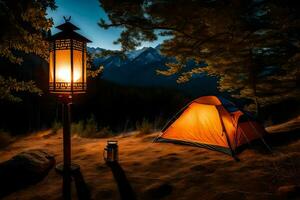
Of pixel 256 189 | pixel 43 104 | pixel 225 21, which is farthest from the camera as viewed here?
pixel 43 104

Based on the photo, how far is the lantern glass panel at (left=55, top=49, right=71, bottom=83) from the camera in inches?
197

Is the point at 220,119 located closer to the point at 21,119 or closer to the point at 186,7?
the point at 186,7

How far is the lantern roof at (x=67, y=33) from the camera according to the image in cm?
499

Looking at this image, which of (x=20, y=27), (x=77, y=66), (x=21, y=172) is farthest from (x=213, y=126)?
(x=20, y=27)

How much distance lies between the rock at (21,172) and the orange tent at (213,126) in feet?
12.4

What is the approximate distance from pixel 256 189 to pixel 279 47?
645cm

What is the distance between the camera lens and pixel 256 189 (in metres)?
4.05

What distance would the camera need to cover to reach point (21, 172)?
5.00 meters

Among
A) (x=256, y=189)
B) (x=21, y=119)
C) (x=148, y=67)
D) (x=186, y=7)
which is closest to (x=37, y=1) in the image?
(x=186, y=7)

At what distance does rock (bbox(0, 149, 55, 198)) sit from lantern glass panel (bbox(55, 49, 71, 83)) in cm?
177

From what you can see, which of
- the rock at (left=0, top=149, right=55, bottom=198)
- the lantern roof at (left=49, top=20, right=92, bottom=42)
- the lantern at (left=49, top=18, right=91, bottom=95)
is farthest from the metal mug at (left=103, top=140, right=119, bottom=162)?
the lantern roof at (left=49, top=20, right=92, bottom=42)

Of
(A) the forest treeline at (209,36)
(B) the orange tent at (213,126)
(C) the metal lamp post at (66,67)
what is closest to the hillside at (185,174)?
(B) the orange tent at (213,126)

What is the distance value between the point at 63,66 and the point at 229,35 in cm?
441

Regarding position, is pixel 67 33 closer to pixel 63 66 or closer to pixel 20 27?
pixel 63 66
